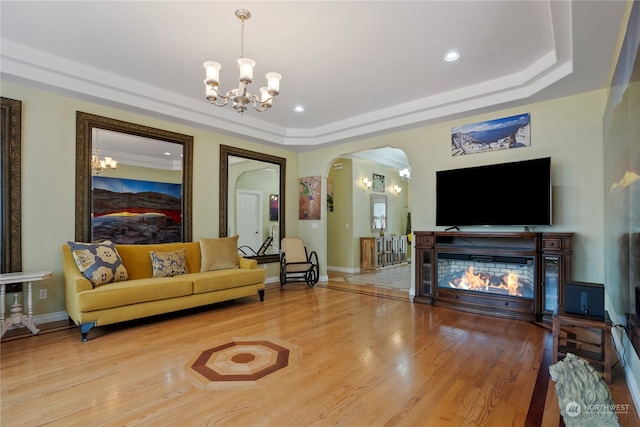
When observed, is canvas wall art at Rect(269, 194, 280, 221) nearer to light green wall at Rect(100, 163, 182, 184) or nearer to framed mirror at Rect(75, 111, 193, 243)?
framed mirror at Rect(75, 111, 193, 243)

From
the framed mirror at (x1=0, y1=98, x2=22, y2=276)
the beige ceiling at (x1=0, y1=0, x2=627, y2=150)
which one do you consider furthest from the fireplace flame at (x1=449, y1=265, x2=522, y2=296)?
the framed mirror at (x1=0, y1=98, x2=22, y2=276)

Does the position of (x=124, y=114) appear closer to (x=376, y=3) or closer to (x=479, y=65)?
(x=376, y=3)

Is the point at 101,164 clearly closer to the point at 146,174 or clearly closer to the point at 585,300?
the point at 146,174

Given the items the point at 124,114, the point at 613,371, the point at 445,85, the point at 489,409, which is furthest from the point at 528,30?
the point at 124,114

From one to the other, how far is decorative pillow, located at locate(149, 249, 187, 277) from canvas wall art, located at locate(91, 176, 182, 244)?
17.0 inches

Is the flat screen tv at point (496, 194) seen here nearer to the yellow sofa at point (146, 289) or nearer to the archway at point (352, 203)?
the yellow sofa at point (146, 289)

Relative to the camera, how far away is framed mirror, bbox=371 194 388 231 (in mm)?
8398

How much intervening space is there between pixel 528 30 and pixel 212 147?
14.8 ft

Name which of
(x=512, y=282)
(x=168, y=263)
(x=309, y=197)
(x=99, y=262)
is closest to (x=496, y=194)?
(x=512, y=282)

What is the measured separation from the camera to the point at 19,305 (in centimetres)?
340

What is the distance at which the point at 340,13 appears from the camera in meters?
2.72

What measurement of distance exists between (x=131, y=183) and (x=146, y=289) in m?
1.71

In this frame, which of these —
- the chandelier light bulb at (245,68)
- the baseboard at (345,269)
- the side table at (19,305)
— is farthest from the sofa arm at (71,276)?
the baseboard at (345,269)

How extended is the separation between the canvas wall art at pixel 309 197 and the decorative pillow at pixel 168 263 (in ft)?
9.43
